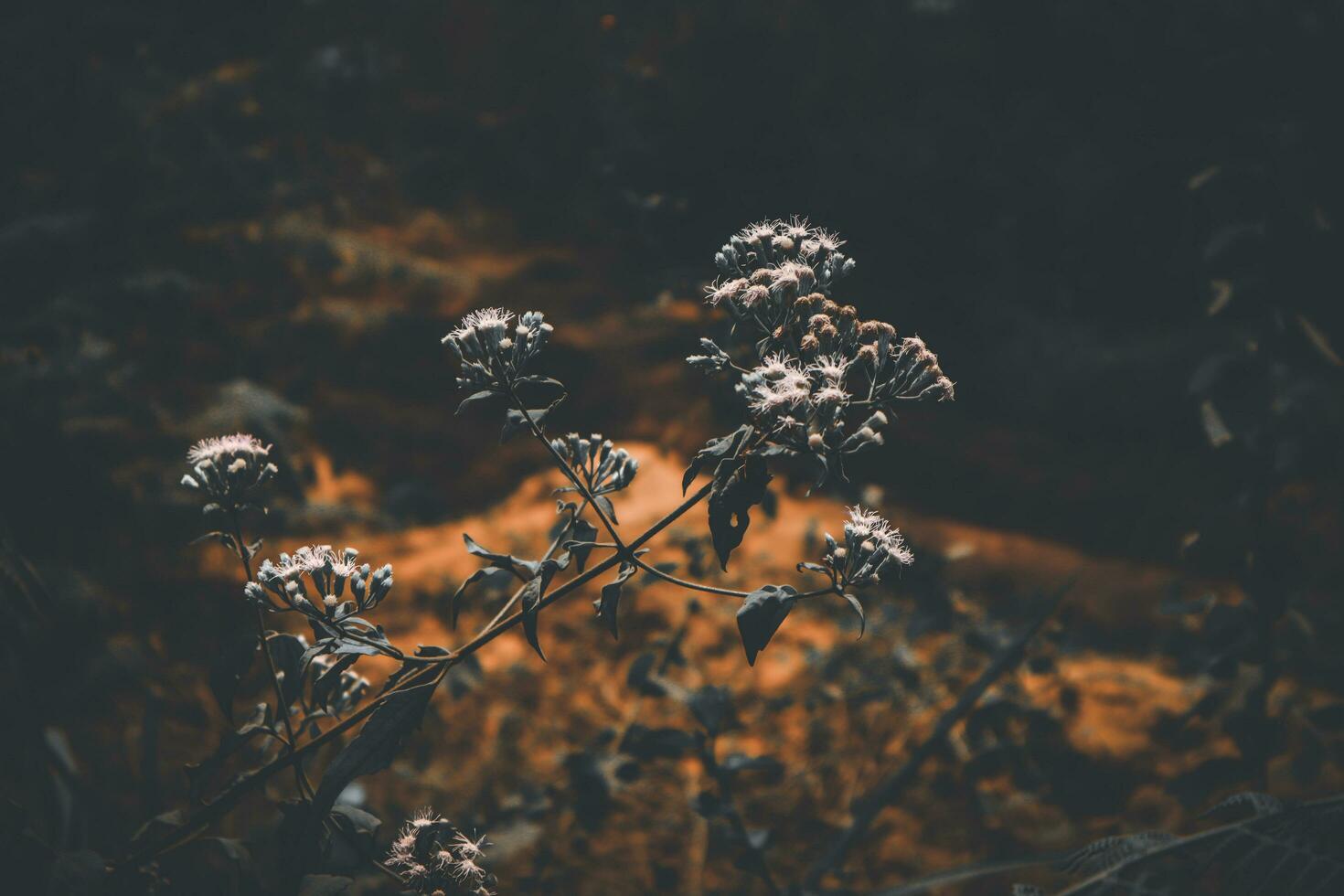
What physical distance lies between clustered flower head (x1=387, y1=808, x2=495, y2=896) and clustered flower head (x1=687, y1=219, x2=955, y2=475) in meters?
0.73

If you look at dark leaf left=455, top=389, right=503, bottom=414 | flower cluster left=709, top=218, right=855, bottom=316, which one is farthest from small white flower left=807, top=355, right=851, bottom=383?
dark leaf left=455, top=389, right=503, bottom=414

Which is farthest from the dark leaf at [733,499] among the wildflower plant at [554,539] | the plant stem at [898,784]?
the plant stem at [898,784]

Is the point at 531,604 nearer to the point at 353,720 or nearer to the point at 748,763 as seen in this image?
the point at 353,720

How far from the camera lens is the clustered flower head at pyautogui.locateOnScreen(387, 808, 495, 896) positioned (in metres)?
1.27

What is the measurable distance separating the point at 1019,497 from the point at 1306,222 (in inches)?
46.4

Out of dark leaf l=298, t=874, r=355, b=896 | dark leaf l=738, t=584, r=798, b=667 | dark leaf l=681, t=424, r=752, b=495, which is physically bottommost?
dark leaf l=298, t=874, r=355, b=896

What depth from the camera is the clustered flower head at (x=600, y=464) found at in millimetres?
1288

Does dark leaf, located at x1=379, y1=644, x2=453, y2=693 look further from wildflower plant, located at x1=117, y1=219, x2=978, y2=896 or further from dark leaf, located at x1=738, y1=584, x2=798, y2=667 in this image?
dark leaf, located at x1=738, y1=584, x2=798, y2=667

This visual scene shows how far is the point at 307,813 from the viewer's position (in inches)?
47.1

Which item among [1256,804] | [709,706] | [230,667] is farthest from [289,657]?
[1256,804]

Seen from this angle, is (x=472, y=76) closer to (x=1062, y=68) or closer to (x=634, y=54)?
(x=634, y=54)

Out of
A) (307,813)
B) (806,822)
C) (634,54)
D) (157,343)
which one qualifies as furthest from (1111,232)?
(157,343)

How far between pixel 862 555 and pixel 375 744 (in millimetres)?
695

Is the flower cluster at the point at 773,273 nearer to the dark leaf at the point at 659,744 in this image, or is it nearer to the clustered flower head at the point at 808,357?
the clustered flower head at the point at 808,357
